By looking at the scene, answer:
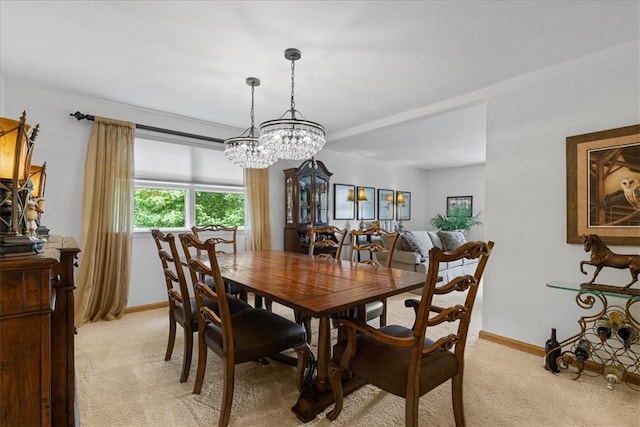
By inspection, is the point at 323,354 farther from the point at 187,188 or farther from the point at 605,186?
the point at 187,188

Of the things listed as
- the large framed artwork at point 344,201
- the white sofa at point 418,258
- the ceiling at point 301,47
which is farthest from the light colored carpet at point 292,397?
the large framed artwork at point 344,201

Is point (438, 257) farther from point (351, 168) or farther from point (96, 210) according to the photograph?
point (351, 168)

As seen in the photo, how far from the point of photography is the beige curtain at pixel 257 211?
425cm

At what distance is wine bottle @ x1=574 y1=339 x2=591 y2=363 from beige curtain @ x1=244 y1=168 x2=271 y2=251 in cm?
345

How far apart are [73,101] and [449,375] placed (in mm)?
4115

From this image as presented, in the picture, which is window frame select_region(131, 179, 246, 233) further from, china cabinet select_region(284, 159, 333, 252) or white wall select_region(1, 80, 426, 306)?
china cabinet select_region(284, 159, 333, 252)

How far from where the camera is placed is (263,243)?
4.34 meters

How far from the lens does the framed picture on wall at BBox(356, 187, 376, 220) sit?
608 cm

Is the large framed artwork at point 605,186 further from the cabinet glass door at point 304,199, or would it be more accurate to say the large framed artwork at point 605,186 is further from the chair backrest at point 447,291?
the cabinet glass door at point 304,199

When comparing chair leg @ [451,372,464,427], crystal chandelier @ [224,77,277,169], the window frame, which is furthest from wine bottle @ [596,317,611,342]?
the window frame

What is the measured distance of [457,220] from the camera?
6.92m

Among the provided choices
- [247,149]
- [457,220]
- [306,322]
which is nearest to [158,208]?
[247,149]

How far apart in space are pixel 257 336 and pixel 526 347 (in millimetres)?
2371

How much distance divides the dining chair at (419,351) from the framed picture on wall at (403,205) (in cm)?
558
